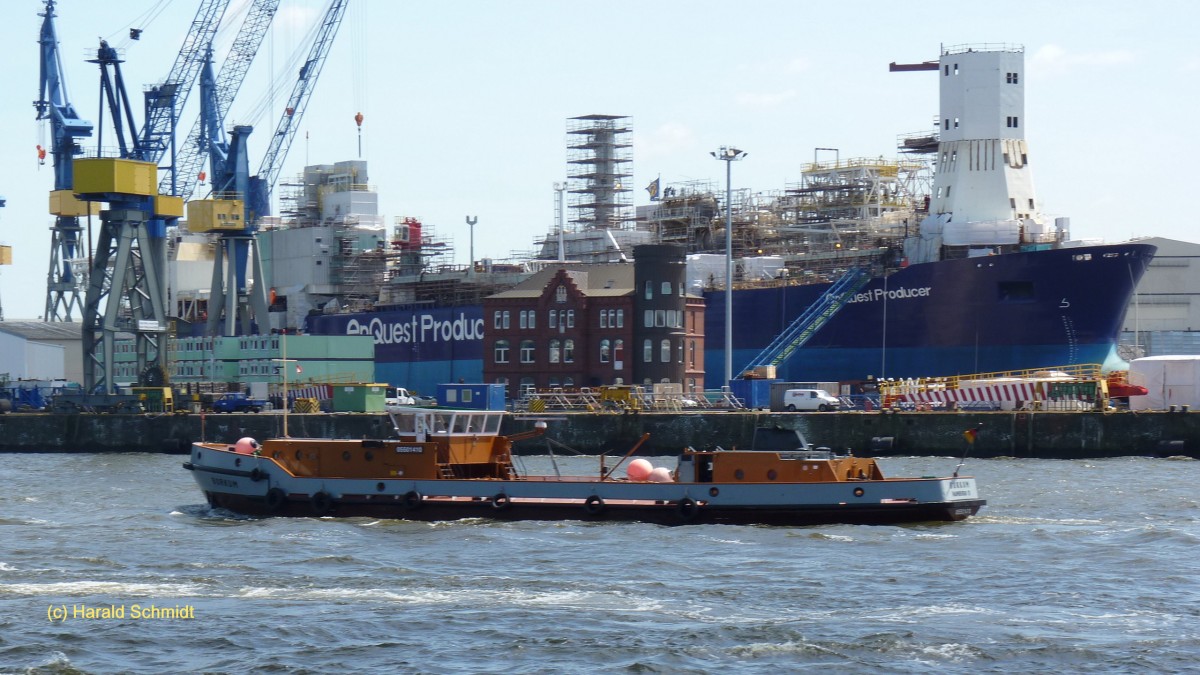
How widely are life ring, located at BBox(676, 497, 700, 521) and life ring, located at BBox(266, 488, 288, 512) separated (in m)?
9.74

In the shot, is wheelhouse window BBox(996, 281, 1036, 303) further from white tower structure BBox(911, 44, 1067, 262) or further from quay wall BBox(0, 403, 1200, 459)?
quay wall BBox(0, 403, 1200, 459)

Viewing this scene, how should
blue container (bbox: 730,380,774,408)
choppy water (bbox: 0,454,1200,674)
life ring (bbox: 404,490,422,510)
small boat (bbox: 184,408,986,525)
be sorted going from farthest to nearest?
blue container (bbox: 730,380,774,408) < life ring (bbox: 404,490,422,510) < small boat (bbox: 184,408,986,525) < choppy water (bbox: 0,454,1200,674)

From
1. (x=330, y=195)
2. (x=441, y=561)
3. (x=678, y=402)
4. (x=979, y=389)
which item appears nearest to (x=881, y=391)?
(x=979, y=389)

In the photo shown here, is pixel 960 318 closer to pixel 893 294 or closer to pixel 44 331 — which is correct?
pixel 893 294

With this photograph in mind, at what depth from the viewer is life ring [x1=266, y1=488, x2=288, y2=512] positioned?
130ft

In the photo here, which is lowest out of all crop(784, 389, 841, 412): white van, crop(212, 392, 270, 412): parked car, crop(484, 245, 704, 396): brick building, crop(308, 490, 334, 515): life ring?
crop(308, 490, 334, 515): life ring

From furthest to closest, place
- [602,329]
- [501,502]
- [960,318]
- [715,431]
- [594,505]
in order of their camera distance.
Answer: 1. [960,318]
2. [602,329]
3. [715,431]
4. [501,502]
5. [594,505]

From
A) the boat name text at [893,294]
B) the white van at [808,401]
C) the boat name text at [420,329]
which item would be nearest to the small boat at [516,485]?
the white van at [808,401]

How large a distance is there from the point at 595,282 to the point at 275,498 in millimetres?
41310

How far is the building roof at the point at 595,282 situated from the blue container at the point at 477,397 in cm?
1055

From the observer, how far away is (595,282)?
79.9m

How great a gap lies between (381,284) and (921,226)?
37.4 metres

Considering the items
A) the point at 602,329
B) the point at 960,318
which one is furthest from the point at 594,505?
the point at 960,318

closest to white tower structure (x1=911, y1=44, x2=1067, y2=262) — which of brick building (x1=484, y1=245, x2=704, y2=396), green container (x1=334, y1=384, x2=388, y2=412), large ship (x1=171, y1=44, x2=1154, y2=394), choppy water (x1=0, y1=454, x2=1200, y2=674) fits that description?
large ship (x1=171, y1=44, x2=1154, y2=394)
